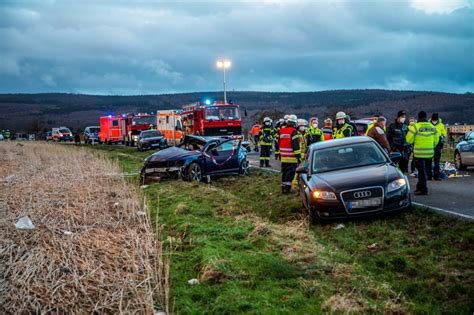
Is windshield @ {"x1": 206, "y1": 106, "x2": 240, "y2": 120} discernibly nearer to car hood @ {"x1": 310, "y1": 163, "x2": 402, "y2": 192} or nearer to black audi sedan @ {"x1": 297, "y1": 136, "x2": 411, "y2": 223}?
black audi sedan @ {"x1": 297, "y1": 136, "x2": 411, "y2": 223}

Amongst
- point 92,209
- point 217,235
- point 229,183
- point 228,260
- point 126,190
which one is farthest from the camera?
point 229,183

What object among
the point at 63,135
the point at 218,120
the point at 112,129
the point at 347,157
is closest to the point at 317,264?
the point at 347,157

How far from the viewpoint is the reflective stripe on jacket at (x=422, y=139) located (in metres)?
12.6

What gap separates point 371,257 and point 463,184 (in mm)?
7625

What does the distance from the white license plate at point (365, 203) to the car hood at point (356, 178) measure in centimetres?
24

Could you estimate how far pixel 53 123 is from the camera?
485 feet

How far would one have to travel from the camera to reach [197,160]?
17797 mm

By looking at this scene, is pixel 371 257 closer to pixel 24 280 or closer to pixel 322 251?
pixel 322 251

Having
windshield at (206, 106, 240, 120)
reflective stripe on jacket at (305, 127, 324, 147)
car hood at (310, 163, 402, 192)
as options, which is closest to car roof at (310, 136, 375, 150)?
car hood at (310, 163, 402, 192)

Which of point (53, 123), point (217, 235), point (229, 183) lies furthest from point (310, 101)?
point (217, 235)

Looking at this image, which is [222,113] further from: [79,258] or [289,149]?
[79,258]

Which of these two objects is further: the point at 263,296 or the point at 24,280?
the point at 24,280

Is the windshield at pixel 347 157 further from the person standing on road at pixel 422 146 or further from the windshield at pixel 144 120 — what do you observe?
the windshield at pixel 144 120

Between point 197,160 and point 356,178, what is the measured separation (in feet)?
28.0
